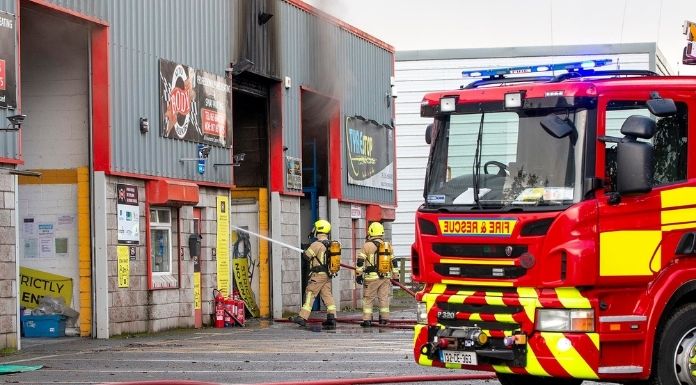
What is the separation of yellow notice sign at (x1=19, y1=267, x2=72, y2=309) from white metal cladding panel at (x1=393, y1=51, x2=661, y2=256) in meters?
24.3

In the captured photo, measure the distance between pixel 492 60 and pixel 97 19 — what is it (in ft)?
85.8

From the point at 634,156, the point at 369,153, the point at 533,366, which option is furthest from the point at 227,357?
the point at 369,153

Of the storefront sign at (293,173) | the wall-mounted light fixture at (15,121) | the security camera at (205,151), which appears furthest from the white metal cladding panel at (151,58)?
the storefront sign at (293,173)

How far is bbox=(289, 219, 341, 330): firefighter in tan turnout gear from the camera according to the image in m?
25.7

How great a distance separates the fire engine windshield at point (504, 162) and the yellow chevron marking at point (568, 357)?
3.68 feet

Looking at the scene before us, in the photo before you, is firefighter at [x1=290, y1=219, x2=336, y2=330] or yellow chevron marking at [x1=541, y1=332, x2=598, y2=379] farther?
firefighter at [x1=290, y1=219, x2=336, y2=330]

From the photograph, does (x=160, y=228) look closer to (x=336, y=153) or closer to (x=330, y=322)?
(x=330, y=322)

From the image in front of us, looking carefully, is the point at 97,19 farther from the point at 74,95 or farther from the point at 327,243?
the point at 327,243

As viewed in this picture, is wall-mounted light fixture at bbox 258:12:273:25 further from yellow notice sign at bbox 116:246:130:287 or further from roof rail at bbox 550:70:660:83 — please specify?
roof rail at bbox 550:70:660:83

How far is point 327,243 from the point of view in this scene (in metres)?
26.0

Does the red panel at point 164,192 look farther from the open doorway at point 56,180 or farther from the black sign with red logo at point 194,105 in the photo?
the open doorway at point 56,180

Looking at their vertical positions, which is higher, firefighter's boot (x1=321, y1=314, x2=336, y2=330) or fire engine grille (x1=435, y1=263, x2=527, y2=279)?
fire engine grille (x1=435, y1=263, x2=527, y2=279)

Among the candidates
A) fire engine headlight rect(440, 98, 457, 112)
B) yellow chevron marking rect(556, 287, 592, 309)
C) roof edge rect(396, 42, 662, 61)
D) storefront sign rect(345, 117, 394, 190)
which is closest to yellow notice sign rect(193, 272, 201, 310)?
storefront sign rect(345, 117, 394, 190)

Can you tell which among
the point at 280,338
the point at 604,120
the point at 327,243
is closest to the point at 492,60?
the point at 327,243
